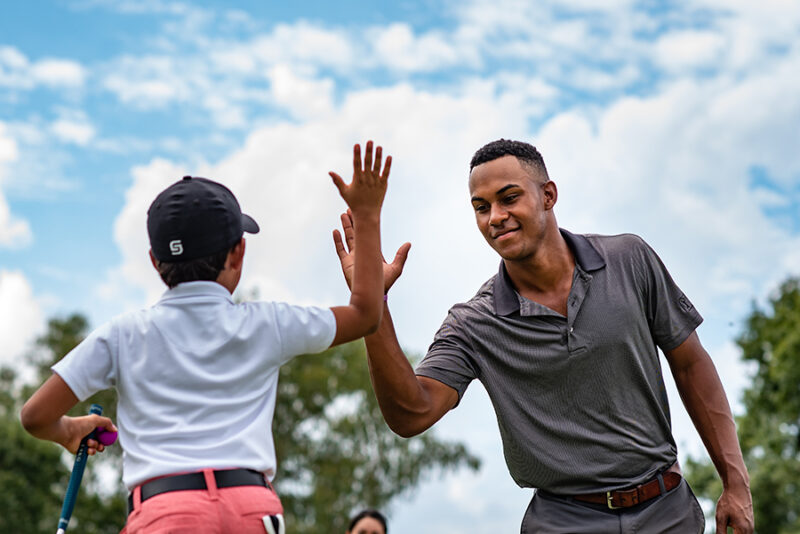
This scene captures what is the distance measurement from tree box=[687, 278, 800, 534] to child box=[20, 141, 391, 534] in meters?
29.6

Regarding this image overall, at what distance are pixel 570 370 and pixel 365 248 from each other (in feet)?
5.68

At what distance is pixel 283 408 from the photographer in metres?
43.0

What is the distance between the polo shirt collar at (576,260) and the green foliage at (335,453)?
36325 millimetres

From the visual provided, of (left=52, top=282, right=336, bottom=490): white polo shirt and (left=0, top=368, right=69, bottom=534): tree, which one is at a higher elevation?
(left=0, top=368, right=69, bottom=534): tree

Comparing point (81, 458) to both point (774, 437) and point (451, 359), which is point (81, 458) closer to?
point (451, 359)

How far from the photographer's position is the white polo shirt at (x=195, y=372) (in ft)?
11.1

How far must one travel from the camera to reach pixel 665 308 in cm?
545

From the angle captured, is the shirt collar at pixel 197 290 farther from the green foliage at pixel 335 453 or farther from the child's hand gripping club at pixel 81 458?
the green foliage at pixel 335 453

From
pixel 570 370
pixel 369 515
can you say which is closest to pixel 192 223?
pixel 570 370

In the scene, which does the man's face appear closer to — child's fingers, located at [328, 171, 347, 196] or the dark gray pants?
the dark gray pants

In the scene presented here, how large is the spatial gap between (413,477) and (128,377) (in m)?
39.3

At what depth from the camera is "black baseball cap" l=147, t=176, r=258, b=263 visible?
366 centimetres

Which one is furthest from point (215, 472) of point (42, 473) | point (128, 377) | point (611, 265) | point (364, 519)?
point (42, 473)

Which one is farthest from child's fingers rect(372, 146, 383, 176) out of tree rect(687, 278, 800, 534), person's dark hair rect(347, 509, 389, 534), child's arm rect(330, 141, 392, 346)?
tree rect(687, 278, 800, 534)
